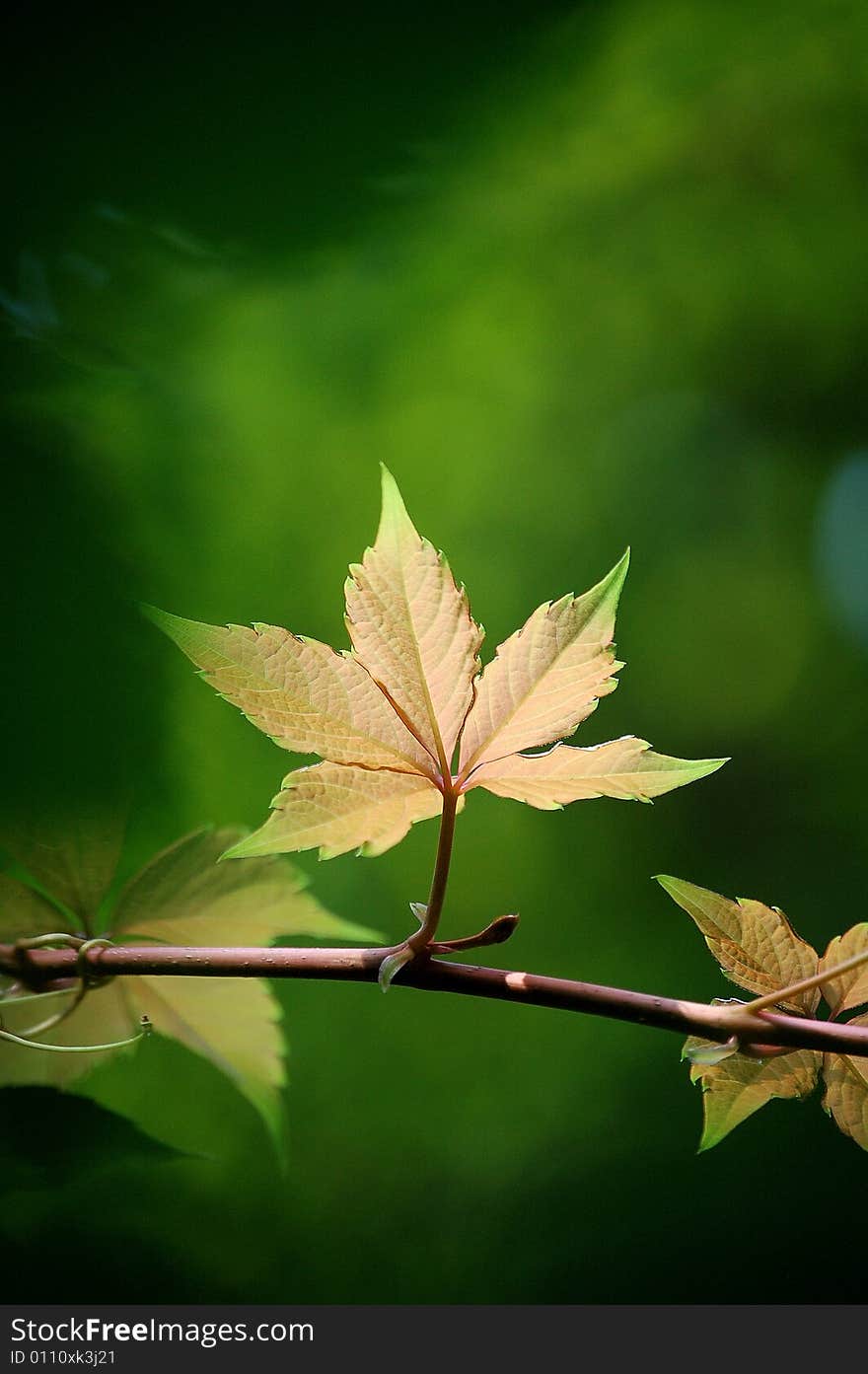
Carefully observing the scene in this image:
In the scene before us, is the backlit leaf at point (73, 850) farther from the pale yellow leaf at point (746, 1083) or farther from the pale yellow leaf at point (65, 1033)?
the pale yellow leaf at point (746, 1083)

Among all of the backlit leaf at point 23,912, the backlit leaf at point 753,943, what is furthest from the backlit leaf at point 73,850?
the backlit leaf at point 753,943

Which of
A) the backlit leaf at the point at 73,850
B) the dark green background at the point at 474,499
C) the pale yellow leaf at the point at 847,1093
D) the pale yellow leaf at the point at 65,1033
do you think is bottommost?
the pale yellow leaf at the point at 847,1093

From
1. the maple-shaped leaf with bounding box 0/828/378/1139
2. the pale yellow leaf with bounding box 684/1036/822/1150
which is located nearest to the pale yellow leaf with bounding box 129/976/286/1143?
the maple-shaped leaf with bounding box 0/828/378/1139

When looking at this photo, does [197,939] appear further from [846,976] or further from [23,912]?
[846,976]

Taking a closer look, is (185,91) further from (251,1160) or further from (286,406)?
(251,1160)

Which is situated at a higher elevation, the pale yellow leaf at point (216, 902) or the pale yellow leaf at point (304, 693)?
the pale yellow leaf at point (304, 693)

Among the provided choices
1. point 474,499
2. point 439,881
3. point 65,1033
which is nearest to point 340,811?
point 439,881
